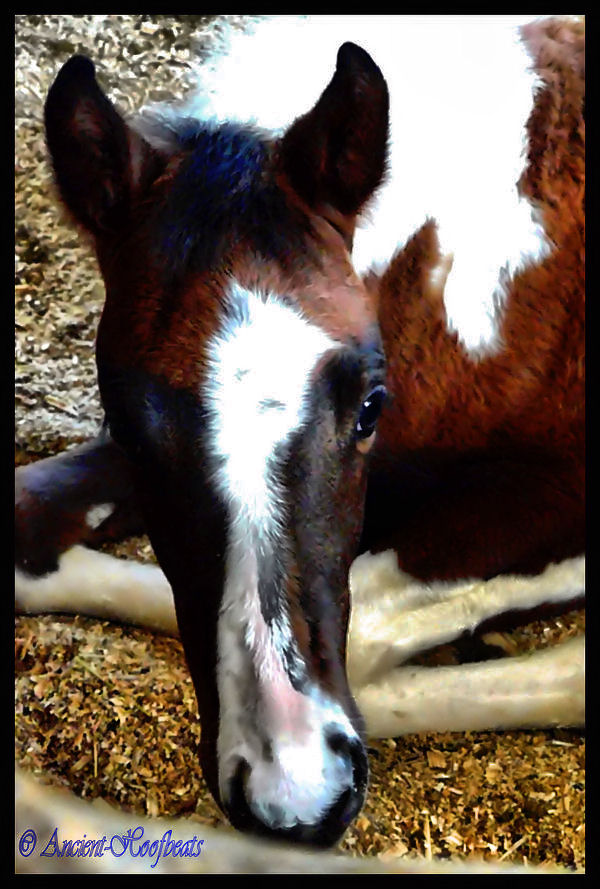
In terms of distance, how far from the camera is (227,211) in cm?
82

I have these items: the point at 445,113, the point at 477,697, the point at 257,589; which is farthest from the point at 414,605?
the point at 445,113

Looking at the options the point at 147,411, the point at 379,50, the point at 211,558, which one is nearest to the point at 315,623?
the point at 211,558

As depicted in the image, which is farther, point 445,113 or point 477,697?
point 477,697

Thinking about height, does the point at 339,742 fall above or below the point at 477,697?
above

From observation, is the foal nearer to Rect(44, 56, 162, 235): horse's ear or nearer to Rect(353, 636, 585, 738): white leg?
Rect(44, 56, 162, 235): horse's ear

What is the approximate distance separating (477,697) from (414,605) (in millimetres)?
163

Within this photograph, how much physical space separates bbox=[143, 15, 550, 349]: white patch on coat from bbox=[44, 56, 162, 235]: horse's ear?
224mm

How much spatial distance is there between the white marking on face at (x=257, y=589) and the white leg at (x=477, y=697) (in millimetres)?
444

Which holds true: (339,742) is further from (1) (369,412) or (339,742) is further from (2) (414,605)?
(2) (414,605)

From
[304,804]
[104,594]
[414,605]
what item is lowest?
[104,594]

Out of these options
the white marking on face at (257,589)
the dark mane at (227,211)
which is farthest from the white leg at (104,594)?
the dark mane at (227,211)

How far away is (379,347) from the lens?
0.86 meters

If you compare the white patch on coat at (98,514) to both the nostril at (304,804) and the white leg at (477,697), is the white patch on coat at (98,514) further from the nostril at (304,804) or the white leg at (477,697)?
the nostril at (304,804)

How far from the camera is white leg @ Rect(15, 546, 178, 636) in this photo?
1.30 meters
